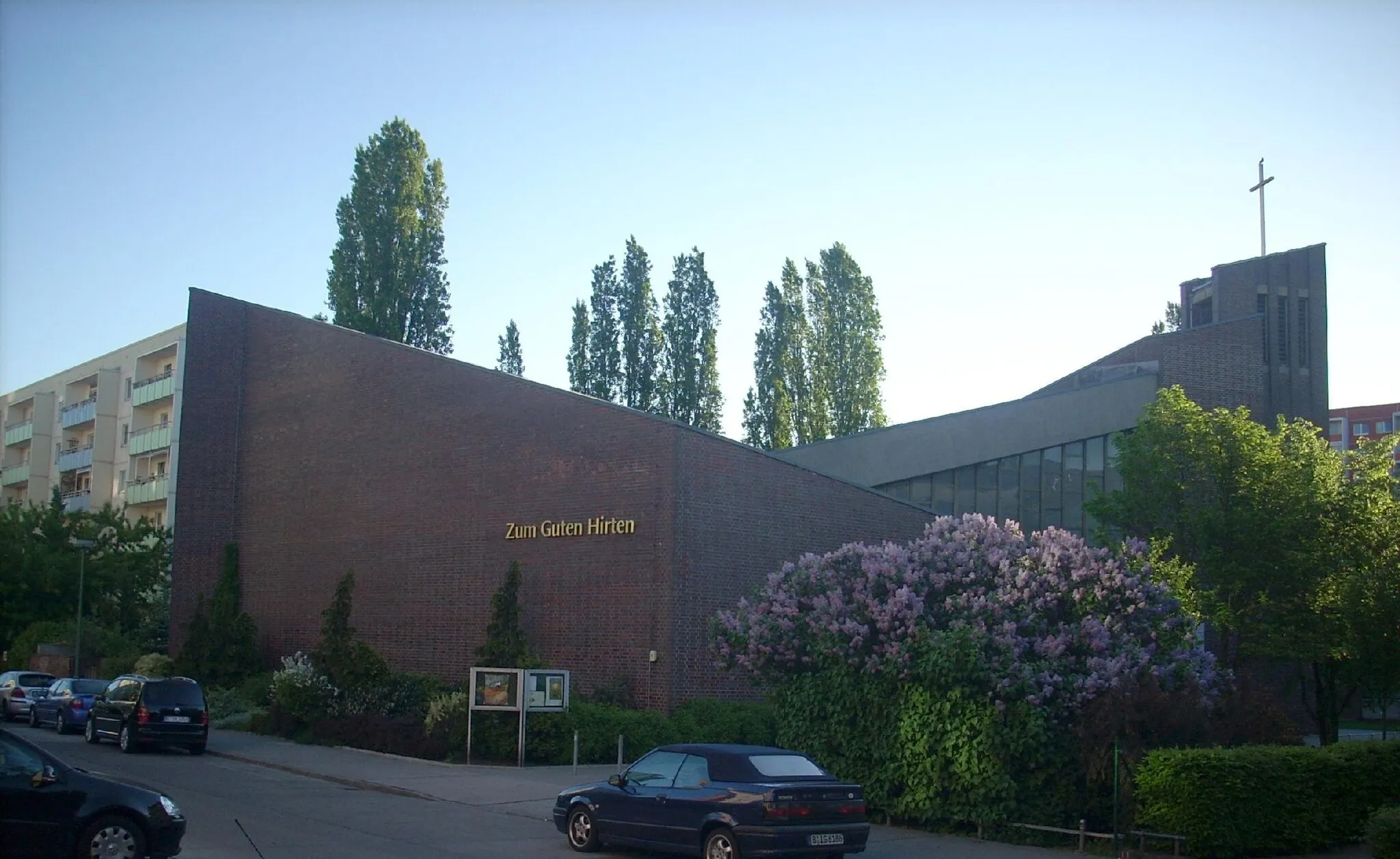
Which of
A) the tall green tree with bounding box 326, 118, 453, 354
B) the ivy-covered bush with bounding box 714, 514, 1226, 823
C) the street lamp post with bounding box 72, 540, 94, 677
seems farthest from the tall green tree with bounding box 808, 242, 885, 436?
the ivy-covered bush with bounding box 714, 514, 1226, 823

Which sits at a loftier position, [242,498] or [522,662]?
[242,498]

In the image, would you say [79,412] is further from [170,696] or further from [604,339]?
[170,696]

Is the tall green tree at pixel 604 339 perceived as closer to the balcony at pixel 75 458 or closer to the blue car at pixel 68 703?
the blue car at pixel 68 703

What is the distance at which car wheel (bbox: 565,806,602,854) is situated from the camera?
50.8 ft

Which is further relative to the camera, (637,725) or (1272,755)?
(637,725)

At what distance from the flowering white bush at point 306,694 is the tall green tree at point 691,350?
24.6 m

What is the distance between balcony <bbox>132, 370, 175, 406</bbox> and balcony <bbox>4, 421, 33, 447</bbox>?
12.5 metres

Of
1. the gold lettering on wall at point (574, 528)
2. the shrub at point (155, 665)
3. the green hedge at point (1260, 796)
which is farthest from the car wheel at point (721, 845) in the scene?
the shrub at point (155, 665)

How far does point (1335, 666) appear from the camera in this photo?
29.0 meters

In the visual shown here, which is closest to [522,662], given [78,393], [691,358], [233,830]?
[233,830]

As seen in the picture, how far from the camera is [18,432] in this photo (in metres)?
76.5

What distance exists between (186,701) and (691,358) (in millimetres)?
30370

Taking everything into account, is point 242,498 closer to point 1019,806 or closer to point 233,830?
point 233,830

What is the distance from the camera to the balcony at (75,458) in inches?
2778
